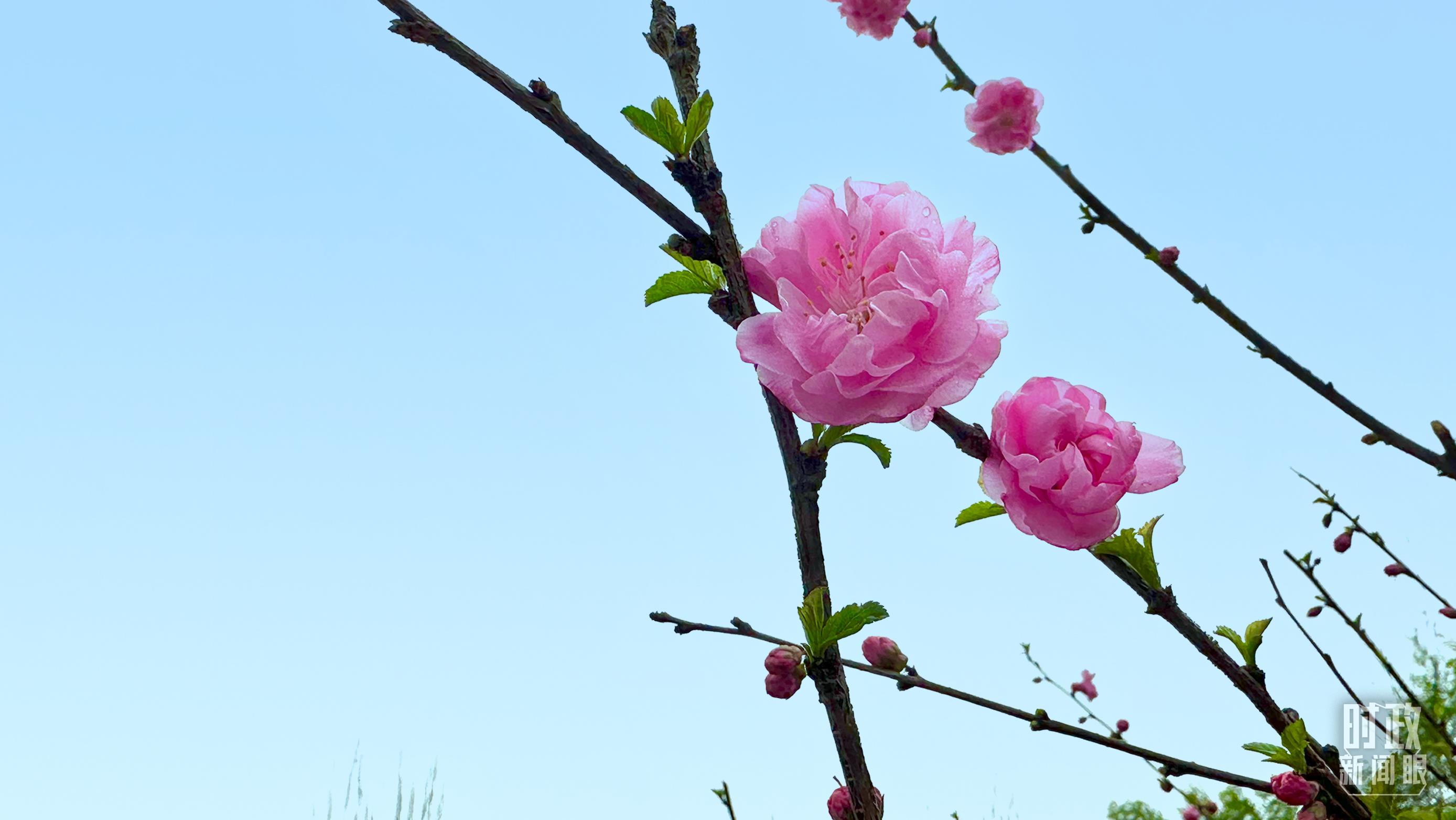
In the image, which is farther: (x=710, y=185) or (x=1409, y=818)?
(x=1409, y=818)

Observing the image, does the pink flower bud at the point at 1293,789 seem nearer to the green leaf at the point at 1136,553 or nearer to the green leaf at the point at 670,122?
the green leaf at the point at 1136,553

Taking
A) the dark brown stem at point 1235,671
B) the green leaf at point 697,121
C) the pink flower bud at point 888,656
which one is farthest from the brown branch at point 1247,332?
the green leaf at point 697,121

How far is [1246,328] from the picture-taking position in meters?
1.44

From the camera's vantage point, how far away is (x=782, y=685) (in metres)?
0.79

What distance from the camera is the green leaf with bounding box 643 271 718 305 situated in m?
0.83

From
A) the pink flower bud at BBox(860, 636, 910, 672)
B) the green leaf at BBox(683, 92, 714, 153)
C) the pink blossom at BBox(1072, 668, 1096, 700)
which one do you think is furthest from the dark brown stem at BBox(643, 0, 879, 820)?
the pink blossom at BBox(1072, 668, 1096, 700)

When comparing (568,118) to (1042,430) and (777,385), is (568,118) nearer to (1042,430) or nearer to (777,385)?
(777,385)

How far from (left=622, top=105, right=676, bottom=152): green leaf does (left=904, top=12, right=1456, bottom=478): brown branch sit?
0.96 m

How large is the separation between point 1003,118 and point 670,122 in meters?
1.15

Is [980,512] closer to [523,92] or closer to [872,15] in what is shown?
[523,92]

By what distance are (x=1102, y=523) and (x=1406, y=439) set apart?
731mm

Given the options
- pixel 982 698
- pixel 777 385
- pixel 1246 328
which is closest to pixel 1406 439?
pixel 1246 328

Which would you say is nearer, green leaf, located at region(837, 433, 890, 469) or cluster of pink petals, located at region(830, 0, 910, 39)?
green leaf, located at region(837, 433, 890, 469)

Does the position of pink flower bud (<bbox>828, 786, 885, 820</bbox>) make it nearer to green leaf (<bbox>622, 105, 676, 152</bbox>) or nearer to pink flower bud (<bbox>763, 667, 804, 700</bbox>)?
pink flower bud (<bbox>763, 667, 804, 700</bbox>)
